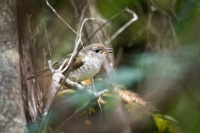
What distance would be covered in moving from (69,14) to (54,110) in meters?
0.73

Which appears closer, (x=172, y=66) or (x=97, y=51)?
(x=172, y=66)

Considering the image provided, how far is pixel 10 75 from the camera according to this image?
6.70ft

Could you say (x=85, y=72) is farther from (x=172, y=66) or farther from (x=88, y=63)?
(x=172, y=66)

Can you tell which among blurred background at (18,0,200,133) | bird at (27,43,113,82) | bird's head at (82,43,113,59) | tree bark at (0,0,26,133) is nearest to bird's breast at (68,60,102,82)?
bird at (27,43,113,82)

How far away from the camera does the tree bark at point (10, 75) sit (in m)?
1.92

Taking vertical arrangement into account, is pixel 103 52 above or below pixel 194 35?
below

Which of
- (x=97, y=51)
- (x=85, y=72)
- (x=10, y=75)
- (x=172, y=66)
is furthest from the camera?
(x=97, y=51)

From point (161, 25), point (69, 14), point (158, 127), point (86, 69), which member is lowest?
point (158, 127)

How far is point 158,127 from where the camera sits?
2342 millimetres

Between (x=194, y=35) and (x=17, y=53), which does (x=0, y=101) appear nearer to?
(x=17, y=53)

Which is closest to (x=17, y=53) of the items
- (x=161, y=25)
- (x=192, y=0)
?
(x=161, y=25)

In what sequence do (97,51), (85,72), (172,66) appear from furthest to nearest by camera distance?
(97,51) < (85,72) < (172,66)

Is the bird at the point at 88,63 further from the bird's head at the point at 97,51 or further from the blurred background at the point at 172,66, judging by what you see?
the blurred background at the point at 172,66

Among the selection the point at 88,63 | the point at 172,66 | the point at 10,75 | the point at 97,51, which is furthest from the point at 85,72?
the point at 172,66
